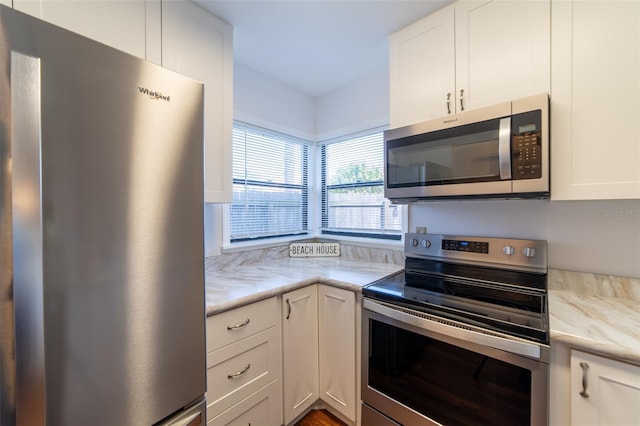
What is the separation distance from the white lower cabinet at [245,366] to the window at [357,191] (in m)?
1.18

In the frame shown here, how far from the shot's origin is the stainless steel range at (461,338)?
1026mm

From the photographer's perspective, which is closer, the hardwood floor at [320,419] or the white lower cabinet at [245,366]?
the white lower cabinet at [245,366]

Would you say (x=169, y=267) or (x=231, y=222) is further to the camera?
(x=231, y=222)

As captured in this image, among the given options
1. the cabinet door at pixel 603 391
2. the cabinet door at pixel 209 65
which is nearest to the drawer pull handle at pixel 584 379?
the cabinet door at pixel 603 391

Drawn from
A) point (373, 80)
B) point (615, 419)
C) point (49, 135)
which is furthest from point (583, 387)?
point (373, 80)

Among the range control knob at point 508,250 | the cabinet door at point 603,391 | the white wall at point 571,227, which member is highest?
the white wall at point 571,227

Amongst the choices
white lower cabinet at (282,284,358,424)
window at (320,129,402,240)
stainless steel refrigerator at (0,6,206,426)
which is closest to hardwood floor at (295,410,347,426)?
white lower cabinet at (282,284,358,424)

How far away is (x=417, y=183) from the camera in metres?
1.53

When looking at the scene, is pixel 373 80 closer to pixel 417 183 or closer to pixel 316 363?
pixel 417 183

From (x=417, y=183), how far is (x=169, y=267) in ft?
4.17

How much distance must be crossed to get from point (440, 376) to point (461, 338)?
24 cm

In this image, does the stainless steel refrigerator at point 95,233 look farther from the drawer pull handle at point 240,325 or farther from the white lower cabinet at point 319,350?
the white lower cabinet at point 319,350

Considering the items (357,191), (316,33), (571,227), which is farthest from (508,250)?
(316,33)

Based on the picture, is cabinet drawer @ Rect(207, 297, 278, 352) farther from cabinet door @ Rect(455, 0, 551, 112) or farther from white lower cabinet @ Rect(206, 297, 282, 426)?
cabinet door @ Rect(455, 0, 551, 112)
